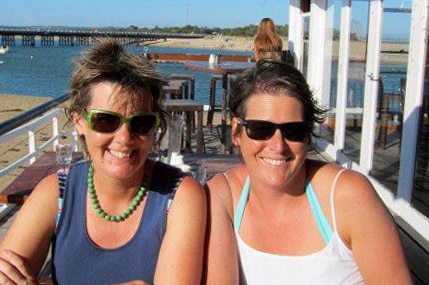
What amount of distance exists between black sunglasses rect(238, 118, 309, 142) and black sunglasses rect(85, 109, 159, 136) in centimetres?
34

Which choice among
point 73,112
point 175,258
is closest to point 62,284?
point 175,258

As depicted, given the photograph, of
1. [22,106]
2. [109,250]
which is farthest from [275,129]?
[22,106]

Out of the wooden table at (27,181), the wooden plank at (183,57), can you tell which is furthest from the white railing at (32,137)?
the wooden plank at (183,57)

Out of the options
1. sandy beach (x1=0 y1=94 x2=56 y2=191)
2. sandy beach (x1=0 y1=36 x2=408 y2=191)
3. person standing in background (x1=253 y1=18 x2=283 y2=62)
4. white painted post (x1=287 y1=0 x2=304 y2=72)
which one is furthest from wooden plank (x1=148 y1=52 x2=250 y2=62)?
person standing in background (x1=253 y1=18 x2=283 y2=62)

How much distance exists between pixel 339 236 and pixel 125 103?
785 mm

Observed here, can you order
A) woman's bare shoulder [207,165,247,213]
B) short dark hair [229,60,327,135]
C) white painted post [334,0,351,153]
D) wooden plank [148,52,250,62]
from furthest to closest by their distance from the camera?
wooden plank [148,52,250,62] → white painted post [334,0,351,153] → woman's bare shoulder [207,165,247,213] → short dark hair [229,60,327,135]

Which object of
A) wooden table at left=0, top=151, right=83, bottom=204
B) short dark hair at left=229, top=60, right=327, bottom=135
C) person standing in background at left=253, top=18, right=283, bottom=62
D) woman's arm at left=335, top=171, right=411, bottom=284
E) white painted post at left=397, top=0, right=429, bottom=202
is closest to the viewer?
woman's arm at left=335, top=171, right=411, bottom=284

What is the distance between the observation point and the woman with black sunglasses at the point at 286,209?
1.65m

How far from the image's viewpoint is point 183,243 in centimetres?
169

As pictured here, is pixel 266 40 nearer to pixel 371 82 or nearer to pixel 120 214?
pixel 371 82

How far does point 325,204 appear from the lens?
67.5 inches

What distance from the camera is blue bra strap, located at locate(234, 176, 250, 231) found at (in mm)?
1784

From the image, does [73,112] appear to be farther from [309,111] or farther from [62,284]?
[309,111]

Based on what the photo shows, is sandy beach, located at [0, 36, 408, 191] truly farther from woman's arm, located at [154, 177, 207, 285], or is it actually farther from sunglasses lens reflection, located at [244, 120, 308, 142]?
woman's arm, located at [154, 177, 207, 285]
